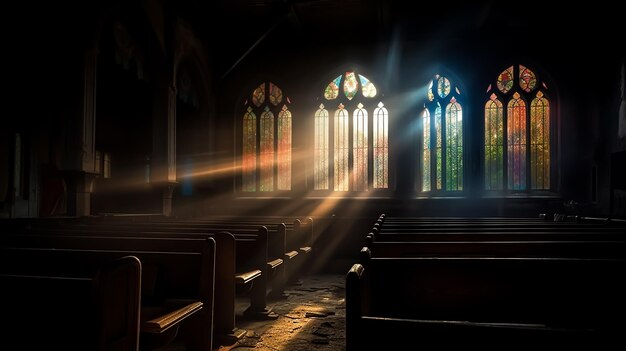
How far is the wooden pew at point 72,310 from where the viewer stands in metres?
1.53

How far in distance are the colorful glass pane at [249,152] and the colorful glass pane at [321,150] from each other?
151cm

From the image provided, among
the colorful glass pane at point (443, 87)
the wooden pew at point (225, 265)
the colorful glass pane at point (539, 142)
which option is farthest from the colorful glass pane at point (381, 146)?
the wooden pew at point (225, 265)

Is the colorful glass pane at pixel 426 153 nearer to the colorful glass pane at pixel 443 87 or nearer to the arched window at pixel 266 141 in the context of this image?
the colorful glass pane at pixel 443 87

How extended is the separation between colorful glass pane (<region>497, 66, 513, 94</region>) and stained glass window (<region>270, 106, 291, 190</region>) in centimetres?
480

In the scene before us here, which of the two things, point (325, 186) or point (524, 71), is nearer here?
point (524, 71)

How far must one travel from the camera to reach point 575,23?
945 cm

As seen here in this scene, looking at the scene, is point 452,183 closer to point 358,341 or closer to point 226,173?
point 226,173

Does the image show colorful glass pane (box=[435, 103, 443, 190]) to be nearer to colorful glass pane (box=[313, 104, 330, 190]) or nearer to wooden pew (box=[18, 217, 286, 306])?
colorful glass pane (box=[313, 104, 330, 190])

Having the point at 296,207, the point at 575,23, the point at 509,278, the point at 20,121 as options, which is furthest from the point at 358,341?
the point at 575,23

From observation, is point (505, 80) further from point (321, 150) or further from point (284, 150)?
point (284, 150)

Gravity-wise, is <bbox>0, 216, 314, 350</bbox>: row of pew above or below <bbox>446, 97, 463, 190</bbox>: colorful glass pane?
below

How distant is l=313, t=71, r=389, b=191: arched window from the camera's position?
10516 mm

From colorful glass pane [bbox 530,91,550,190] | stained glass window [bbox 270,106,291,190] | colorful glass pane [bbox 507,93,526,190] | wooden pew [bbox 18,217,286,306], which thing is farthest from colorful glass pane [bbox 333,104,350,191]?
wooden pew [bbox 18,217,286,306]

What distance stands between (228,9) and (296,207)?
15.0 feet
